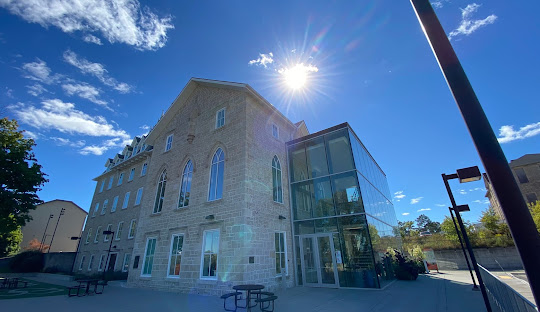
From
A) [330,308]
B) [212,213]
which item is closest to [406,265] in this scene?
[330,308]

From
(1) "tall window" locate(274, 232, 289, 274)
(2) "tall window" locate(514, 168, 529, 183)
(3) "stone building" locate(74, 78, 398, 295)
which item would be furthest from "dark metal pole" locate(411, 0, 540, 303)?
(2) "tall window" locate(514, 168, 529, 183)

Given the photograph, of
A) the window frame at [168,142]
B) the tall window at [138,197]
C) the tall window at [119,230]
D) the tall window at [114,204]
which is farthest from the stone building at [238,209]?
the tall window at [114,204]

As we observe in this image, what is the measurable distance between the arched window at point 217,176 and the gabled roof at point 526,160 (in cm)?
4265

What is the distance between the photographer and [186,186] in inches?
558

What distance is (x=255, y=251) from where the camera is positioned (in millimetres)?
10562

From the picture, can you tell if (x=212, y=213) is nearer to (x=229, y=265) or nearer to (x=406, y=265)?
(x=229, y=265)

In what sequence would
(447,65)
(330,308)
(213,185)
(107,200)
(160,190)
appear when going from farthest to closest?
(107,200) < (160,190) < (213,185) < (330,308) < (447,65)

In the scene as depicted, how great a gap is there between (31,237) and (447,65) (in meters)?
55.1

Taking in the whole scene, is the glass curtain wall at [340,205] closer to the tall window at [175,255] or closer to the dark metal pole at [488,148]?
the tall window at [175,255]

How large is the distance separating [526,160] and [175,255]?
156 ft

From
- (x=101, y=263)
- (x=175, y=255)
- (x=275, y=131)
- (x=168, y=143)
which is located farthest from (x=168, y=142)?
(x=101, y=263)

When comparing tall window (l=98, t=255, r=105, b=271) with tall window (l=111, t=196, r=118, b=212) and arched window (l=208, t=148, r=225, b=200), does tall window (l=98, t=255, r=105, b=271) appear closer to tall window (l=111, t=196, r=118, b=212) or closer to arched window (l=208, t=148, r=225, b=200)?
tall window (l=111, t=196, r=118, b=212)

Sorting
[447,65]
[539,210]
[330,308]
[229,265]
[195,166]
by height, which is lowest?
[330,308]

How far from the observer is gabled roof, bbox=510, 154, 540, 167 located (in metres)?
32.7
